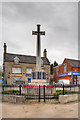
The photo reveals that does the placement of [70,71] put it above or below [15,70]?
below

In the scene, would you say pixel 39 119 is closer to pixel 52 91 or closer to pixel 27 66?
pixel 52 91

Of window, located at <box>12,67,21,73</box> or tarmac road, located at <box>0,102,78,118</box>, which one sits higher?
window, located at <box>12,67,21,73</box>

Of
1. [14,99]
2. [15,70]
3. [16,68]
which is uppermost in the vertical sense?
[16,68]

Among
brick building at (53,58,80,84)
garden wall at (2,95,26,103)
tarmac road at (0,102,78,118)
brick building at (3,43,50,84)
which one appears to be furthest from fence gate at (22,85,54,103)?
brick building at (3,43,50,84)

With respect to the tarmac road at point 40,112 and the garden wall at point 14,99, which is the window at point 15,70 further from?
the tarmac road at point 40,112

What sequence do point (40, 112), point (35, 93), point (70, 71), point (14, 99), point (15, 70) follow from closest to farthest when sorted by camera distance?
point (40, 112) → point (14, 99) → point (35, 93) → point (70, 71) → point (15, 70)

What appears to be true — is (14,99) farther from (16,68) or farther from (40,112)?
(16,68)

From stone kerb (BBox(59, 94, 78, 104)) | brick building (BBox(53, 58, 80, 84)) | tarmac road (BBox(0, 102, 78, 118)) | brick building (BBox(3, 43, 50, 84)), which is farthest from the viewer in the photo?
brick building (BBox(3, 43, 50, 84))

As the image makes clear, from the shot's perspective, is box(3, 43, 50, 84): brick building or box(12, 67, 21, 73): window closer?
box(3, 43, 50, 84): brick building

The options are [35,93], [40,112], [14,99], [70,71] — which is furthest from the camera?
[70,71]

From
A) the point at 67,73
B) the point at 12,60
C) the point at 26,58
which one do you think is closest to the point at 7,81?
the point at 12,60

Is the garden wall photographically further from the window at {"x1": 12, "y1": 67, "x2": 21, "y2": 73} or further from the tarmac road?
→ the window at {"x1": 12, "y1": 67, "x2": 21, "y2": 73}

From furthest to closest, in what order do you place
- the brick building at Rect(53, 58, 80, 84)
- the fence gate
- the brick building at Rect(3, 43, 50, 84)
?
the brick building at Rect(3, 43, 50, 84)
the brick building at Rect(53, 58, 80, 84)
the fence gate

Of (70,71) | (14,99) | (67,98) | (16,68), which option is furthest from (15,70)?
(67,98)
